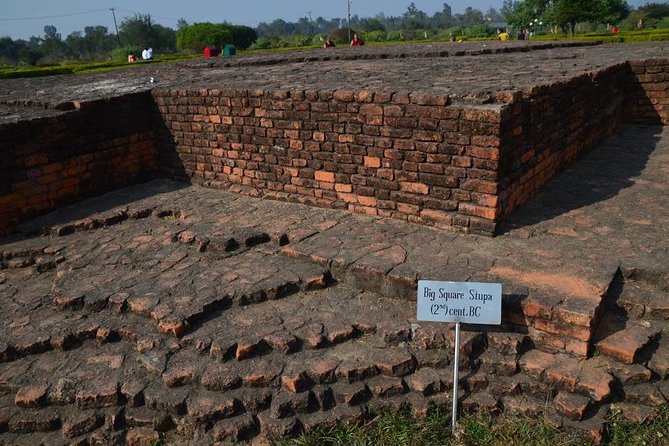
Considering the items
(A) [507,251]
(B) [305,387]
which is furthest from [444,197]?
(B) [305,387]

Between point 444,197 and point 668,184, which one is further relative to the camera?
point 668,184

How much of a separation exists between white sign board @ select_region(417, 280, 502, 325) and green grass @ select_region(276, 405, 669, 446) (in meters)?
0.46

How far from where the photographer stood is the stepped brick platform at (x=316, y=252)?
2.65 metres

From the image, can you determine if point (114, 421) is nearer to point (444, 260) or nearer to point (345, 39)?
point (444, 260)

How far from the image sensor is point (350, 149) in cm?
408

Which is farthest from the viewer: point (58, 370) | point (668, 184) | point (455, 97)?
point (668, 184)

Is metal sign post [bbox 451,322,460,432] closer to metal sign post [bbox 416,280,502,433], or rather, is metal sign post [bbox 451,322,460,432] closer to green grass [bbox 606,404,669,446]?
metal sign post [bbox 416,280,502,433]

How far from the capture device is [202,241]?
3.89 meters

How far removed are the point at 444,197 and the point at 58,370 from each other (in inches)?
101

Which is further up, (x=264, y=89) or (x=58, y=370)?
(x=264, y=89)

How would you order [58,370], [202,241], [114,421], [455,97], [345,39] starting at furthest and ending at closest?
[345,39]
[202,241]
[455,97]
[58,370]
[114,421]

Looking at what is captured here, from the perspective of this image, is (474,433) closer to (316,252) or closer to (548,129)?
(316,252)

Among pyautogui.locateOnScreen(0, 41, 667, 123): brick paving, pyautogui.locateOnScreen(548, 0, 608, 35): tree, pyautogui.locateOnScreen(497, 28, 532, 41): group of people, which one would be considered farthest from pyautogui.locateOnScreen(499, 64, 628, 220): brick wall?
pyautogui.locateOnScreen(548, 0, 608, 35): tree

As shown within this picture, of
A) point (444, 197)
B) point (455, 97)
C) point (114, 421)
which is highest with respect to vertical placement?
point (455, 97)
